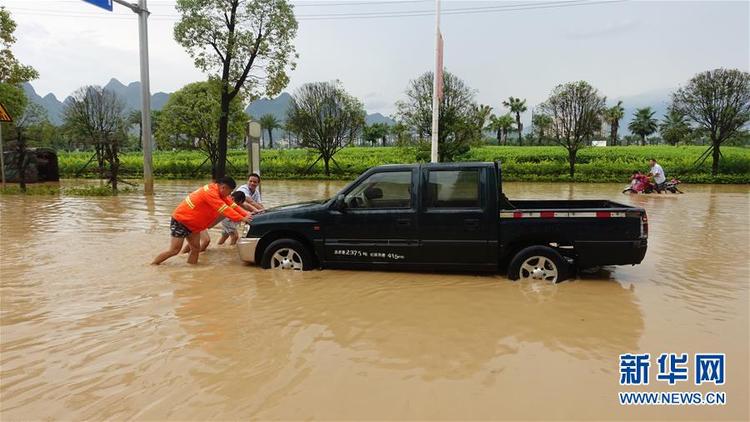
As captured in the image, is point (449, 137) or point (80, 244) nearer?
point (80, 244)

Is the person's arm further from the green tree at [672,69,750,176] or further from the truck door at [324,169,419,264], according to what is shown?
the green tree at [672,69,750,176]

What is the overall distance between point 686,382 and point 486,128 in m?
25.8

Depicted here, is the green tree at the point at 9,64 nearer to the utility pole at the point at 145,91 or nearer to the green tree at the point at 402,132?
the utility pole at the point at 145,91

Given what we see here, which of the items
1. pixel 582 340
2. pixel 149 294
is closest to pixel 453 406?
pixel 582 340

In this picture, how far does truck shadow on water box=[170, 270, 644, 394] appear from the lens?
12.3 ft

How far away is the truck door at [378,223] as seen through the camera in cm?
604

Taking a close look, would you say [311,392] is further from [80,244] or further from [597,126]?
[597,126]

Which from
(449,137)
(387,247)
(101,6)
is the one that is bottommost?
(387,247)

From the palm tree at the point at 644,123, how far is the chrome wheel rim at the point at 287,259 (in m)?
91.4

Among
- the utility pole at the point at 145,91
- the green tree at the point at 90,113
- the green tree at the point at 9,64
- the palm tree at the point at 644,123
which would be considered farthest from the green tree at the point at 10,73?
the palm tree at the point at 644,123

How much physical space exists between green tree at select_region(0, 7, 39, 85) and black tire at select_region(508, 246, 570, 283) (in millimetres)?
24788

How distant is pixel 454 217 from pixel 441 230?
0.24 m

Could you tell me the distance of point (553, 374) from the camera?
3.49 m

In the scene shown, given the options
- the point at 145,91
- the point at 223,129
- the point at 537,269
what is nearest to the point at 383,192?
the point at 537,269
